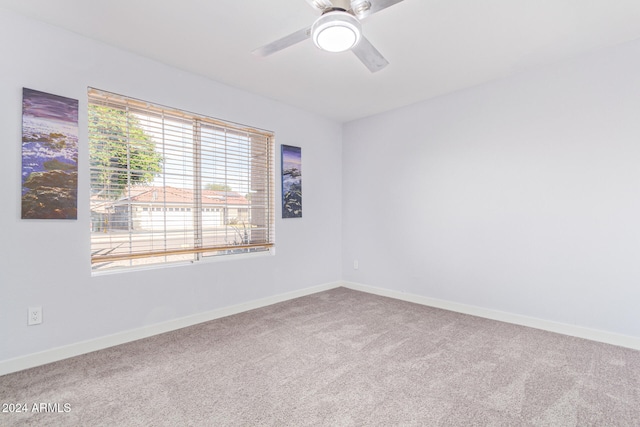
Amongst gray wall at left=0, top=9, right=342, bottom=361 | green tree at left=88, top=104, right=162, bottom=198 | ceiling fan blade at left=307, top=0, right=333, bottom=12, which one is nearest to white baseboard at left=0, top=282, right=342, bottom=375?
gray wall at left=0, top=9, right=342, bottom=361

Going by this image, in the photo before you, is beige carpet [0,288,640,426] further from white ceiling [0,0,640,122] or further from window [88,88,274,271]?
white ceiling [0,0,640,122]

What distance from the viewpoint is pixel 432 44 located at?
2652 millimetres

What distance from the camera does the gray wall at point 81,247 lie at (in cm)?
224

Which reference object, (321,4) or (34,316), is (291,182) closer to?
(321,4)

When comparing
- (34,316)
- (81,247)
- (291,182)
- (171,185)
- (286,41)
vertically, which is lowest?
(34,316)

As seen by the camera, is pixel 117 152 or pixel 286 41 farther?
pixel 117 152

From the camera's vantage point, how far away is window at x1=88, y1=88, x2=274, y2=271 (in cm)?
272

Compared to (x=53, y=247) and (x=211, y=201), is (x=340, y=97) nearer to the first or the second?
(x=211, y=201)

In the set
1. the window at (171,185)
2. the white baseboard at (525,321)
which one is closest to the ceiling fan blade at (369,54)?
the window at (171,185)

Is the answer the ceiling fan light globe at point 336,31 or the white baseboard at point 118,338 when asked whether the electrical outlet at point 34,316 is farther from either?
the ceiling fan light globe at point 336,31

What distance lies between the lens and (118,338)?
106 inches

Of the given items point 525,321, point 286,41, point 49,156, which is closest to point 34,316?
point 49,156

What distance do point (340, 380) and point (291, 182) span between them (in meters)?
2.63

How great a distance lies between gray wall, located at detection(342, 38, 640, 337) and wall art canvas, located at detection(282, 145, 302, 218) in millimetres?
1086
